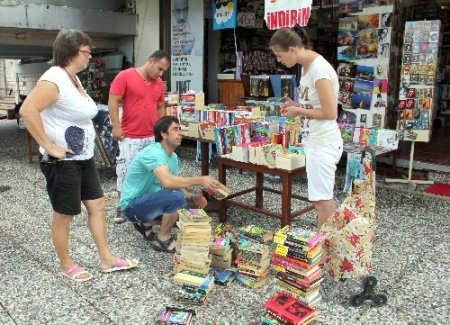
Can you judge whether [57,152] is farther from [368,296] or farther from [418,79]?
[418,79]

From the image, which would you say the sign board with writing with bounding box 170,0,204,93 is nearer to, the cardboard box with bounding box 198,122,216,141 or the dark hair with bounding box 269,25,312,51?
the cardboard box with bounding box 198,122,216,141

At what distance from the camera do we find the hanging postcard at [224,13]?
6.98 metres

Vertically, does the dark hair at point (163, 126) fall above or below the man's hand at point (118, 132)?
above

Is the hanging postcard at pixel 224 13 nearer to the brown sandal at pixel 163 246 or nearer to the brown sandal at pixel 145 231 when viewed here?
the brown sandal at pixel 145 231

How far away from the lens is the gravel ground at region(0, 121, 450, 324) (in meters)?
2.69

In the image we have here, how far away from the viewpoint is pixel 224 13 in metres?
7.12

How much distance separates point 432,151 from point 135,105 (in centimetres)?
517

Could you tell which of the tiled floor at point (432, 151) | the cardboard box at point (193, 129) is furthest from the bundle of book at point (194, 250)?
the tiled floor at point (432, 151)

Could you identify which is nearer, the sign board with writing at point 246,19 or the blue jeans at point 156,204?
the blue jeans at point 156,204

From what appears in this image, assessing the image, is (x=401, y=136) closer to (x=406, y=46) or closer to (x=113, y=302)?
(x=406, y=46)

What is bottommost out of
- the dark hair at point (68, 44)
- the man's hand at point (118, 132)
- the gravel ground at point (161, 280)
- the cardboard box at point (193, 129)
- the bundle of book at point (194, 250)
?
the gravel ground at point (161, 280)

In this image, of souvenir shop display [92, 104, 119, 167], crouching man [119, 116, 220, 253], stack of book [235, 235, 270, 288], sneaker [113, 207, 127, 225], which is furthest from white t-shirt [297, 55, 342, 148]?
souvenir shop display [92, 104, 119, 167]

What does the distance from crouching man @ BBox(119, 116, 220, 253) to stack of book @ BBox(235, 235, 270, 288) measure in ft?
2.06

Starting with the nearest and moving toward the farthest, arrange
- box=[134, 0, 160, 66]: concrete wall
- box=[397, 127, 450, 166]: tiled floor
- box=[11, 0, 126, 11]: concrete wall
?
1. box=[397, 127, 450, 166]: tiled floor
2. box=[11, 0, 126, 11]: concrete wall
3. box=[134, 0, 160, 66]: concrete wall
